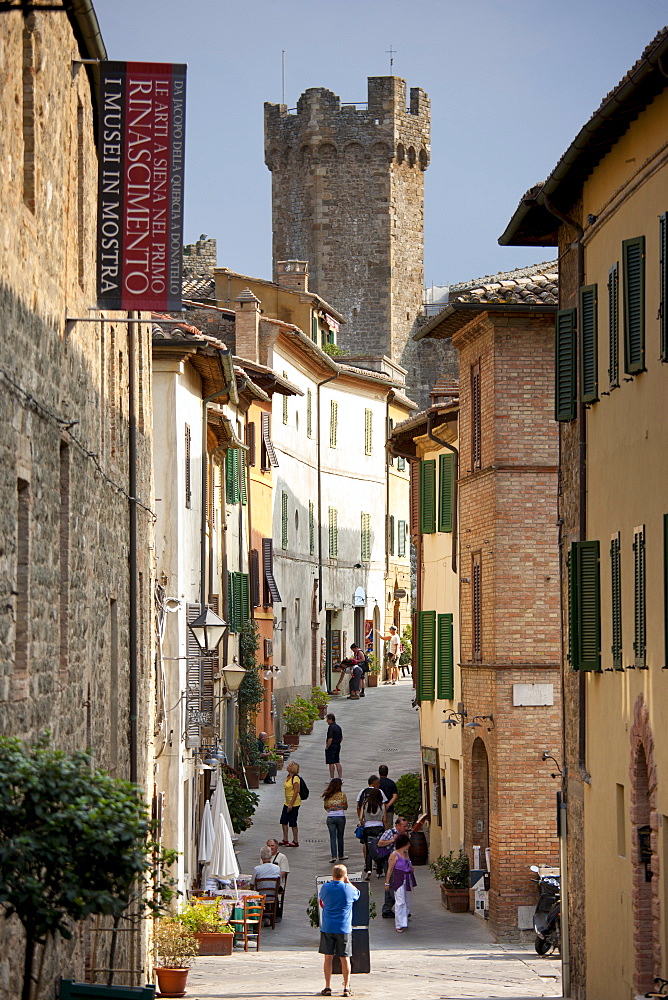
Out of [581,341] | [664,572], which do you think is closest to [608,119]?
[581,341]

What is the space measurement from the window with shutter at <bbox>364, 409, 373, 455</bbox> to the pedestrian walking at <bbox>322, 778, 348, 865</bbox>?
27776 millimetres

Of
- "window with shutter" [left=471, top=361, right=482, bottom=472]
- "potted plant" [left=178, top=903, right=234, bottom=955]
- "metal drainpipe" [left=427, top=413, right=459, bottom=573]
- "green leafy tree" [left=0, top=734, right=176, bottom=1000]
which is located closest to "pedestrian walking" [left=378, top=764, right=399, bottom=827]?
"metal drainpipe" [left=427, top=413, right=459, bottom=573]

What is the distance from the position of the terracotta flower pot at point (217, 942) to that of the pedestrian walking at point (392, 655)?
3286 centimetres

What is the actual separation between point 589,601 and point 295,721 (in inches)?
997

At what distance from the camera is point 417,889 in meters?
28.5

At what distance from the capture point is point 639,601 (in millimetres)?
15172

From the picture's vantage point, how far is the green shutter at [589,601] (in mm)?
17406

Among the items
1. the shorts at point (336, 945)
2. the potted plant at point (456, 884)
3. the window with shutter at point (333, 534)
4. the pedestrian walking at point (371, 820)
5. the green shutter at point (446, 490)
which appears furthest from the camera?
the window with shutter at point (333, 534)

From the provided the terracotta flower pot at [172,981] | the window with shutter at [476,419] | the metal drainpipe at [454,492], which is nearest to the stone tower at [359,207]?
the metal drainpipe at [454,492]

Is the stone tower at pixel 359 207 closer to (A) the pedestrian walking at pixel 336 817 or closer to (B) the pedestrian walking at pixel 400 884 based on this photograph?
(A) the pedestrian walking at pixel 336 817

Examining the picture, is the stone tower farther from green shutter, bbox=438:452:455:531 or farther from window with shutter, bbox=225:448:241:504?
green shutter, bbox=438:452:455:531

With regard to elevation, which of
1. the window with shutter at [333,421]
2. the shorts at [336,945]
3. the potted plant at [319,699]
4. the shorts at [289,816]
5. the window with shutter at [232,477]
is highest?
the window with shutter at [333,421]

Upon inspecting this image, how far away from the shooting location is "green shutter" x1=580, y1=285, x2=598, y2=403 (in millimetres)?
17656

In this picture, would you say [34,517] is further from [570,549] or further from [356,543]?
[356,543]
